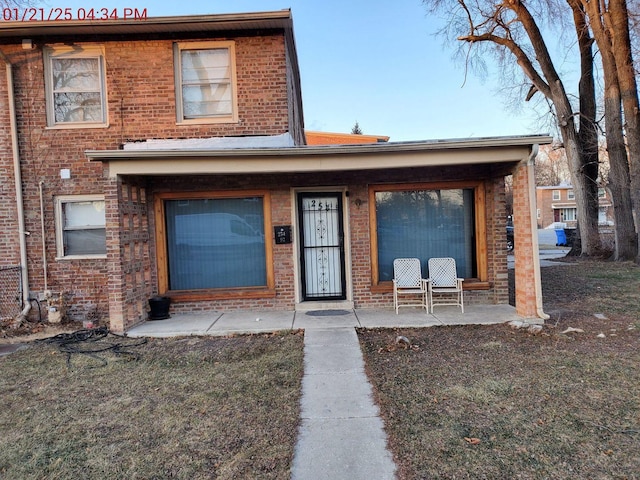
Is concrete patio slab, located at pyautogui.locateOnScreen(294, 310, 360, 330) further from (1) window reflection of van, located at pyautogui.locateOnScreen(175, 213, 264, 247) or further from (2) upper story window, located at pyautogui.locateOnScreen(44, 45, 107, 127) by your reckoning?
(2) upper story window, located at pyautogui.locateOnScreen(44, 45, 107, 127)

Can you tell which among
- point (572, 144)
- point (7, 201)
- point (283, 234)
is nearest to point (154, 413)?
point (283, 234)

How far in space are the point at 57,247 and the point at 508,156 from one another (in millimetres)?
7514

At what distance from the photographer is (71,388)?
13.9ft

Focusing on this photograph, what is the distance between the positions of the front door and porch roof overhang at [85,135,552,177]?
4.68 ft

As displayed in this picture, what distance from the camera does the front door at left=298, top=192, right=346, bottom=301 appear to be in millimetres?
7555

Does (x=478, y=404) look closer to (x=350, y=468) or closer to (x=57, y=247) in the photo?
(x=350, y=468)

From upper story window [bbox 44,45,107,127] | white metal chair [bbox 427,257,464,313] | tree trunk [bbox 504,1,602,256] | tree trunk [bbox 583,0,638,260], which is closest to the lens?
white metal chair [bbox 427,257,464,313]

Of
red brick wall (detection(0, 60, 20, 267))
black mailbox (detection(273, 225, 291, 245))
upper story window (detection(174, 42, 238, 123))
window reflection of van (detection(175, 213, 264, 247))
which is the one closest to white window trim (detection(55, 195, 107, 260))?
red brick wall (detection(0, 60, 20, 267))

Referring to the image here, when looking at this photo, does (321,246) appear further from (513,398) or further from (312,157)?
(513,398)

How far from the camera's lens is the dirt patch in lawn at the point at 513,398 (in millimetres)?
2732

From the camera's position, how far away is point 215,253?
757 centimetres

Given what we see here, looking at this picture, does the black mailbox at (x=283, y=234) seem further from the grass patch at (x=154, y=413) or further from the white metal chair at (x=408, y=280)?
the grass patch at (x=154, y=413)

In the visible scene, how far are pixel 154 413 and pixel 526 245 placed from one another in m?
5.21

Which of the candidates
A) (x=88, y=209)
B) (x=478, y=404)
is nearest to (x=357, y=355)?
(x=478, y=404)
